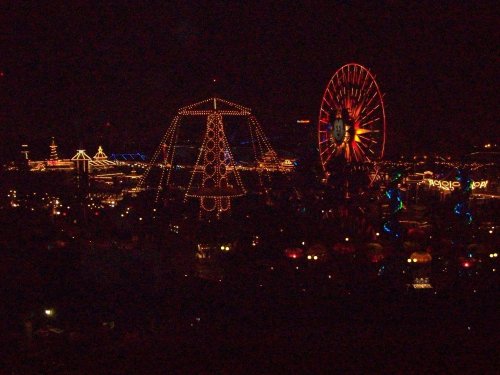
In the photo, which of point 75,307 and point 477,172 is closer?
point 75,307

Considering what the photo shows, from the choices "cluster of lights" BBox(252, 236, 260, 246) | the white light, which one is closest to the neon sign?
"cluster of lights" BBox(252, 236, 260, 246)

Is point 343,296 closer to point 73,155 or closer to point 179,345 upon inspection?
point 179,345

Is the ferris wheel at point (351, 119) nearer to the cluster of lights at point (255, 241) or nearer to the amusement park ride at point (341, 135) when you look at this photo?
the amusement park ride at point (341, 135)

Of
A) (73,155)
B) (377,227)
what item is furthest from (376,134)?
(73,155)

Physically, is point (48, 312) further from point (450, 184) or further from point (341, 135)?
point (450, 184)

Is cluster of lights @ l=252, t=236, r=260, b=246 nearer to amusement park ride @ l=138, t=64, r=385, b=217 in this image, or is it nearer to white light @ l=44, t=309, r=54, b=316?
amusement park ride @ l=138, t=64, r=385, b=217

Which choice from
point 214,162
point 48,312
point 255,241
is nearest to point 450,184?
point 214,162

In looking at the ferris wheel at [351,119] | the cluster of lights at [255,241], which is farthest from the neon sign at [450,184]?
the cluster of lights at [255,241]
